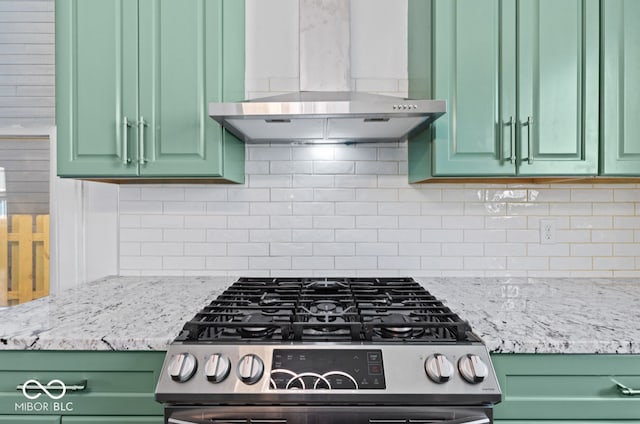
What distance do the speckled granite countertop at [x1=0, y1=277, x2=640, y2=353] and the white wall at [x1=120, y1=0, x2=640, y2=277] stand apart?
12 centimetres

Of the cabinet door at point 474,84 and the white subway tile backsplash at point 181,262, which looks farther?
the white subway tile backsplash at point 181,262

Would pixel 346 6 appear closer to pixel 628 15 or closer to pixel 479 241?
pixel 628 15

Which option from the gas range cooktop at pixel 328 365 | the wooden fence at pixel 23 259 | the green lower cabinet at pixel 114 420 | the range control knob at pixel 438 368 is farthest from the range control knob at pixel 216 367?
the wooden fence at pixel 23 259

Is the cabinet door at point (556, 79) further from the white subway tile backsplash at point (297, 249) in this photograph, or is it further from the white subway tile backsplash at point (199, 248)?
the white subway tile backsplash at point (199, 248)

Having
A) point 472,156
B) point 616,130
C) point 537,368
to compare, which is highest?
point 616,130

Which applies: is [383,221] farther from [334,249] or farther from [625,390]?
[625,390]

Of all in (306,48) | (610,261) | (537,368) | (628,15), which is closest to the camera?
(537,368)

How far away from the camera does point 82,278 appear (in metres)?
2.09

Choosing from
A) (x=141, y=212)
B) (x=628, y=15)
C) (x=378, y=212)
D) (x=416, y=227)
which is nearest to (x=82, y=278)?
(x=141, y=212)

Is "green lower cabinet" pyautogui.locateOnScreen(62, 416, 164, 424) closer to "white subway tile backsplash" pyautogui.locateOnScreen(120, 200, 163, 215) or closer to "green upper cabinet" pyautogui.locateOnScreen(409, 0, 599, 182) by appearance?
"white subway tile backsplash" pyautogui.locateOnScreen(120, 200, 163, 215)

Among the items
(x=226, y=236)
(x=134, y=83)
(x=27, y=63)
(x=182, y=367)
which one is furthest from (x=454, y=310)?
(x=27, y=63)

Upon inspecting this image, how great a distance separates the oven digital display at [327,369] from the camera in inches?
41.1

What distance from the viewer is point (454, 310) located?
1453mm

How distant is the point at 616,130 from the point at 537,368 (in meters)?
1.09
